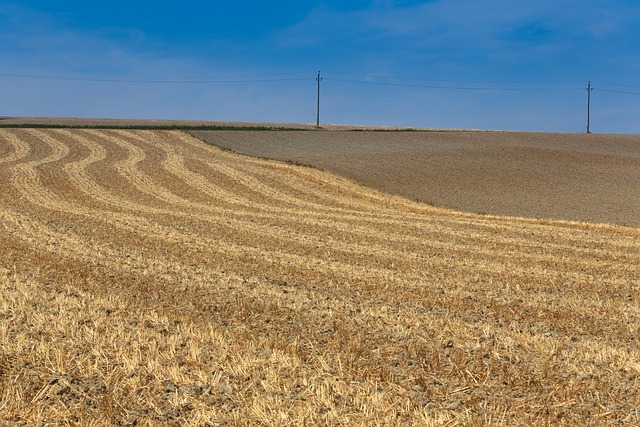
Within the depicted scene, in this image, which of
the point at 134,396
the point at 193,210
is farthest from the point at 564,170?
the point at 134,396

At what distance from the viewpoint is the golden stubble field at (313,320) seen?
19.3 ft

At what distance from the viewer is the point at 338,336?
8.23 metres

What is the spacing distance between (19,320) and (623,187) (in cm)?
3517

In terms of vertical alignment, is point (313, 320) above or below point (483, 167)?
below

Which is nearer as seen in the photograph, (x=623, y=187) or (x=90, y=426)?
(x=90, y=426)

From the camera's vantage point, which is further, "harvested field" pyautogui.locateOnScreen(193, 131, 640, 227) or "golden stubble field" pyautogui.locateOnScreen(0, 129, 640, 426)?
"harvested field" pyautogui.locateOnScreen(193, 131, 640, 227)

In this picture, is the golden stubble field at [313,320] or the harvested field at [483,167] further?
the harvested field at [483,167]

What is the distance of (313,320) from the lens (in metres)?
9.17

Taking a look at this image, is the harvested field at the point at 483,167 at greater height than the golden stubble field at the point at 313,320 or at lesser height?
greater

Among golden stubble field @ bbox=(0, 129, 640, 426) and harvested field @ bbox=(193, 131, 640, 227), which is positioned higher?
harvested field @ bbox=(193, 131, 640, 227)

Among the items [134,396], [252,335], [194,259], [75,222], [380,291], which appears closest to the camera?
[134,396]

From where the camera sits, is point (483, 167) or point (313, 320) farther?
point (483, 167)

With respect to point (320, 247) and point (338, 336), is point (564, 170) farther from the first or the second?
point (338, 336)

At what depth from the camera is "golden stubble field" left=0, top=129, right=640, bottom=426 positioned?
232 inches
